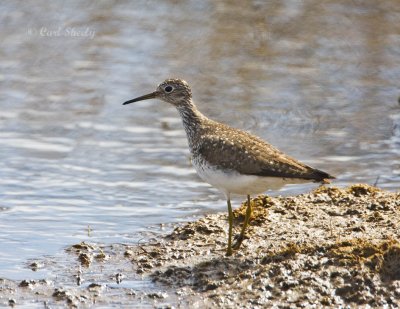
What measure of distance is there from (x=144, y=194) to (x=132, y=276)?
2690mm

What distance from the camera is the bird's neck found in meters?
9.90

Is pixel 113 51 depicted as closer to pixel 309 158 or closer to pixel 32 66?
pixel 32 66

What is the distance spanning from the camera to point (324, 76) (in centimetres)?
1595

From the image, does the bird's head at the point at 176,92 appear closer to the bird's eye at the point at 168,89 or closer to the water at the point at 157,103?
the bird's eye at the point at 168,89

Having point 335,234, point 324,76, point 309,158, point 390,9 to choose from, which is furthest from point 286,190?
point 390,9

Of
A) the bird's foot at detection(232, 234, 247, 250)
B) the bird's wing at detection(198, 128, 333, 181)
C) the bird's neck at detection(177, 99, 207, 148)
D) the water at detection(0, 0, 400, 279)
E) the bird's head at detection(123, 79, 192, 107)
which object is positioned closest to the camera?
the bird's wing at detection(198, 128, 333, 181)

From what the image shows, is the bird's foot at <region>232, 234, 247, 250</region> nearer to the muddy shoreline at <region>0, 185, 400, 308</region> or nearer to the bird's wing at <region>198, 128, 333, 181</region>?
the muddy shoreline at <region>0, 185, 400, 308</region>

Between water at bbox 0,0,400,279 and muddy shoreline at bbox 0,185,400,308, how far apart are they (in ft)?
1.75

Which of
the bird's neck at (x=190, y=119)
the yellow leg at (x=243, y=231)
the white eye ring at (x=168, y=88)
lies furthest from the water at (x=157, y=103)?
the white eye ring at (x=168, y=88)

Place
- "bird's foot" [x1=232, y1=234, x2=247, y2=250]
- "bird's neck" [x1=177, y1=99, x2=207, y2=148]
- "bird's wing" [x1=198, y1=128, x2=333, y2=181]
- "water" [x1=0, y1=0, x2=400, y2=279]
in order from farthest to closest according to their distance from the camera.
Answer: "water" [x1=0, y1=0, x2=400, y2=279] → "bird's neck" [x1=177, y1=99, x2=207, y2=148] → "bird's foot" [x1=232, y1=234, x2=247, y2=250] → "bird's wing" [x1=198, y1=128, x2=333, y2=181]

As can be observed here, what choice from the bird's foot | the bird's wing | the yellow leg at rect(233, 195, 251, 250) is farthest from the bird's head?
the bird's foot

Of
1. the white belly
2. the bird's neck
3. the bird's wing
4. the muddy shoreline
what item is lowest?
the muddy shoreline

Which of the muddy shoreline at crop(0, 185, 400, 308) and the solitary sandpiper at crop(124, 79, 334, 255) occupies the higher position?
the solitary sandpiper at crop(124, 79, 334, 255)

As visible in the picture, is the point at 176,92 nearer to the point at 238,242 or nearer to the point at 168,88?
the point at 168,88
